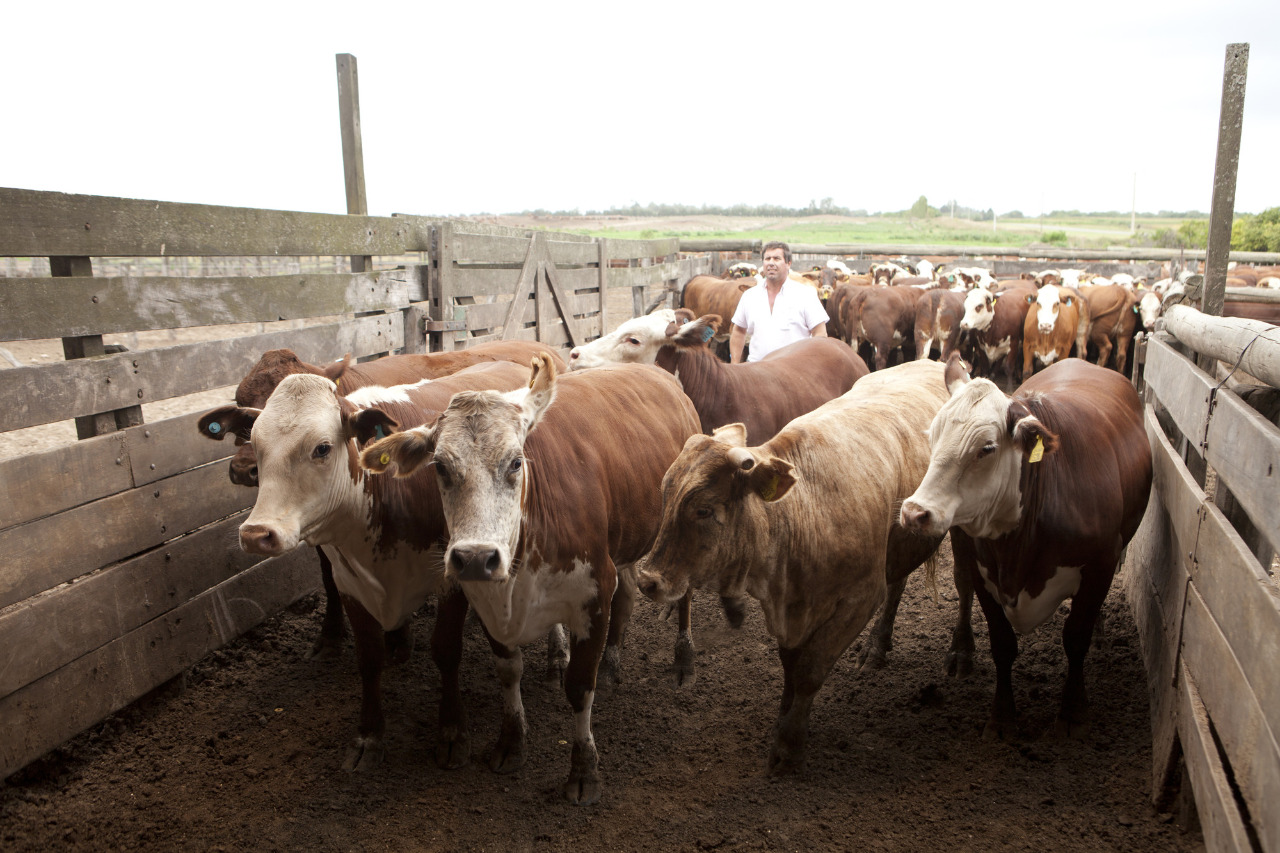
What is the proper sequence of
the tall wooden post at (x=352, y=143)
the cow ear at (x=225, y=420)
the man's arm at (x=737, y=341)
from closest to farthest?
the cow ear at (x=225, y=420) < the tall wooden post at (x=352, y=143) < the man's arm at (x=737, y=341)

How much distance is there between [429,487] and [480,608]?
64 cm

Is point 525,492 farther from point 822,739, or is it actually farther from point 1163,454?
point 1163,454

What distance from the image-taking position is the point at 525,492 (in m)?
3.07

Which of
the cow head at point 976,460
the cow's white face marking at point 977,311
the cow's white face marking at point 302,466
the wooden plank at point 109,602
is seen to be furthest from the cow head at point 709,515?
the cow's white face marking at point 977,311

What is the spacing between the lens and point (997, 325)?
14.1 metres

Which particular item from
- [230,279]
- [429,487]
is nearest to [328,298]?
[230,279]

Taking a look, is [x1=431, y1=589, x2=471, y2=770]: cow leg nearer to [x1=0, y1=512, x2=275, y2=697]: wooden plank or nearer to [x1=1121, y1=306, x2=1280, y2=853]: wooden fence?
[x1=0, y1=512, x2=275, y2=697]: wooden plank

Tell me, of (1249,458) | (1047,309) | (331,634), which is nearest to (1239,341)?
(1249,458)

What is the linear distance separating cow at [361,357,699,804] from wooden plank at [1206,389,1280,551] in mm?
2122

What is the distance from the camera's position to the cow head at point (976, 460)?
308 cm

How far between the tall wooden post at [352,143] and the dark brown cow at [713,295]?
29.0 ft

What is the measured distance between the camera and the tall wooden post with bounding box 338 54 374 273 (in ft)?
18.3

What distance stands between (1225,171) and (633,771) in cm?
398

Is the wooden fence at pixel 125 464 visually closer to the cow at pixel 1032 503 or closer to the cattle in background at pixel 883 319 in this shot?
the cow at pixel 1032 503
